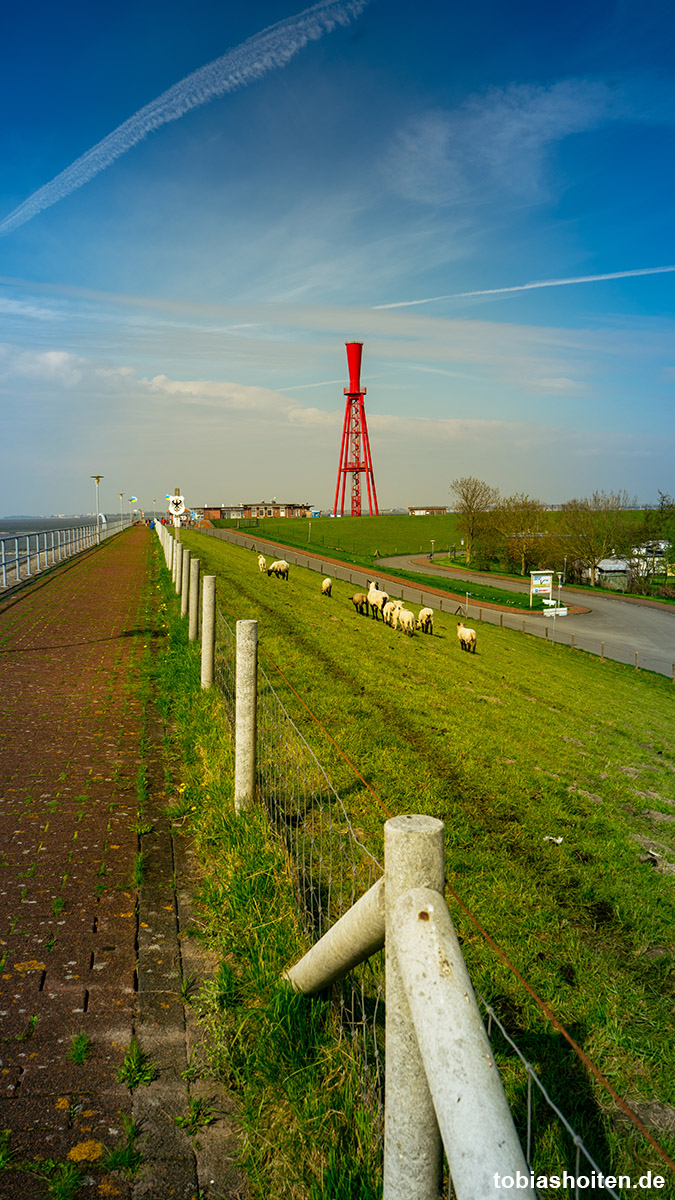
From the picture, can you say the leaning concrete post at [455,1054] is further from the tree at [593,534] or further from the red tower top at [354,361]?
the red tower top at [354,361]

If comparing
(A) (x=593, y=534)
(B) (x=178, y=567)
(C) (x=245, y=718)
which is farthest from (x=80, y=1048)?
(A) (x=593, y=534)

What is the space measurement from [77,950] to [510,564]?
82737 mm

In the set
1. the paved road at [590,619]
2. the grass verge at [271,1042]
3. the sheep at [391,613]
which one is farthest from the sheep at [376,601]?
the grass verge at [271,1042]

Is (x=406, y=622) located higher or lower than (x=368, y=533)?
lower

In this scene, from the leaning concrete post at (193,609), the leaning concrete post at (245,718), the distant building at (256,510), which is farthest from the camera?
the distant building at (256,510)

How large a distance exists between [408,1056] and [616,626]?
179 feet

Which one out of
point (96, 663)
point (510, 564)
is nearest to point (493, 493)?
point (510, 564)

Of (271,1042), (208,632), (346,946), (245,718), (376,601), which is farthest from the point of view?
(376,601)

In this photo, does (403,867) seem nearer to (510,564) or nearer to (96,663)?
(96,663)

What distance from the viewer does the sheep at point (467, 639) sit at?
25078mm

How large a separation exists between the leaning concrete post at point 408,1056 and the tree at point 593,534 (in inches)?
3120

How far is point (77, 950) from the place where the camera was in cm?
414

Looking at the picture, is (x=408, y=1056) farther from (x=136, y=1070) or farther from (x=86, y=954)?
(x=86, y=954)

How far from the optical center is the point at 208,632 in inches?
349
